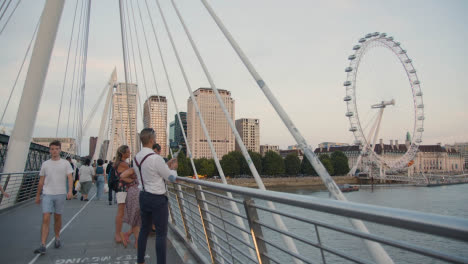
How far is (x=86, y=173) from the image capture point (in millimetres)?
12898

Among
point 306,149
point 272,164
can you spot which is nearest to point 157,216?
point 306,149

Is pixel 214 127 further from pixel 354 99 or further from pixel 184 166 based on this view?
pixel 354 99

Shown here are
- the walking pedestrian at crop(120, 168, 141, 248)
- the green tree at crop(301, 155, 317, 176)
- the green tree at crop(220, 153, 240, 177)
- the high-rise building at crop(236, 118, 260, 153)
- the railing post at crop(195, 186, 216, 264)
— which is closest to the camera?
the railing post at crop(195, 186, 216, 264)

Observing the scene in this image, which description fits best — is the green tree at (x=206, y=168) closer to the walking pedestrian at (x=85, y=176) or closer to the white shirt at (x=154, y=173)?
the walking pedestrian at (x=85, y=176)

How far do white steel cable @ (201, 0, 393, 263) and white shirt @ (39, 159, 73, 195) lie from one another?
3211 mm

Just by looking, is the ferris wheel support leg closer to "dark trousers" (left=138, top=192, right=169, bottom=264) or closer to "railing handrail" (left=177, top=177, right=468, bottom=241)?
"dark trousers" (left=138, top=192, right=169, bottom=264)

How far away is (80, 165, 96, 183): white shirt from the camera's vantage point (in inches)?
503

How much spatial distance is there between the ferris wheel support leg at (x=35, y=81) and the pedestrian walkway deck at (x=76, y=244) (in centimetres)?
179

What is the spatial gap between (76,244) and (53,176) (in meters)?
1.19

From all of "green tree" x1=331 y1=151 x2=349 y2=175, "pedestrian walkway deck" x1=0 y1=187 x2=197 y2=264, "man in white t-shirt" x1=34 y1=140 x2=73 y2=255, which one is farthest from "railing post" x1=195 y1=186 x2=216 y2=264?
"green tree" x1=331 y1=151 x2=349 y2=175

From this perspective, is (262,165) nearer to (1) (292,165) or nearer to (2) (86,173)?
(1) (292,165)

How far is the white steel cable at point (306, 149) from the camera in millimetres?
2111

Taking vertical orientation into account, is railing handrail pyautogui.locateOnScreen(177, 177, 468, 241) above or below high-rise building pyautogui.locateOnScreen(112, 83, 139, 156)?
below

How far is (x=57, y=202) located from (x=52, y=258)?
86 cm
